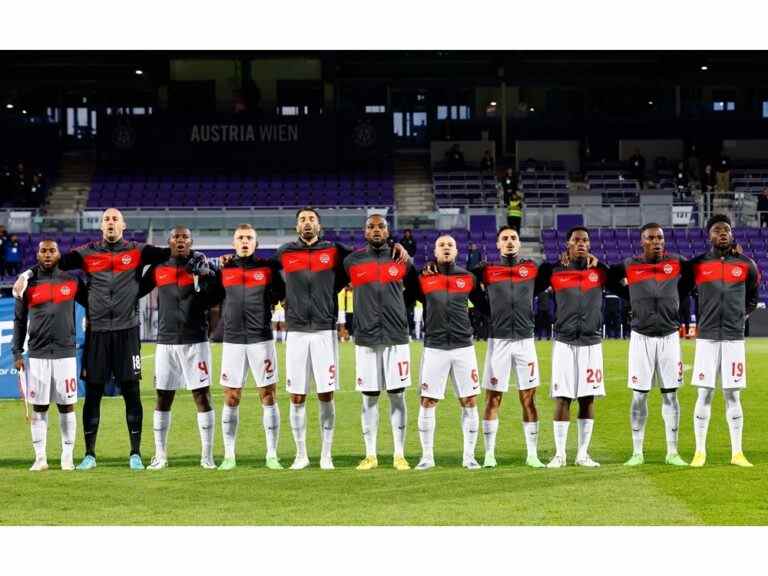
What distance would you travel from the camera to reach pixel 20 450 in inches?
520

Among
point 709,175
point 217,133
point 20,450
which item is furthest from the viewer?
point 217,133

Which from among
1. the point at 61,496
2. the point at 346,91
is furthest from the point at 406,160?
the point at 61,496

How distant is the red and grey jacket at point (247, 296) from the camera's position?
11.6 meters

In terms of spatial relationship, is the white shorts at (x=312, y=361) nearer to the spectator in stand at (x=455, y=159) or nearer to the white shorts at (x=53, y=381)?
the white shorts at (x=53, y=381)

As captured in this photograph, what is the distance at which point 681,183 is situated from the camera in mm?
43969

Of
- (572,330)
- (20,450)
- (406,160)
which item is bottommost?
(20,450)

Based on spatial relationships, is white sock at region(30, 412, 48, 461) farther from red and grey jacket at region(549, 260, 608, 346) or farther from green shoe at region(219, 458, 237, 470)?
red and grey jacket at region(549, 260, 608, 346)

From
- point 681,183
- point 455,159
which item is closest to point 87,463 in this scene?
point 681,183

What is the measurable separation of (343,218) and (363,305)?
2524 centimetres

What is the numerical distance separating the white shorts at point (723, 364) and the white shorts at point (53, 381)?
5.26 meters

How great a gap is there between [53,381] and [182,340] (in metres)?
1.16

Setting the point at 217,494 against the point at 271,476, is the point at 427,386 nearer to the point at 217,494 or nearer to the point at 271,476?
the point at 271,476

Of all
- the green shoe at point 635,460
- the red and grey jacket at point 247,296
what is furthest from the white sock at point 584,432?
the red and grey jacket at point 247,296

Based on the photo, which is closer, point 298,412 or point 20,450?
point 298,412
